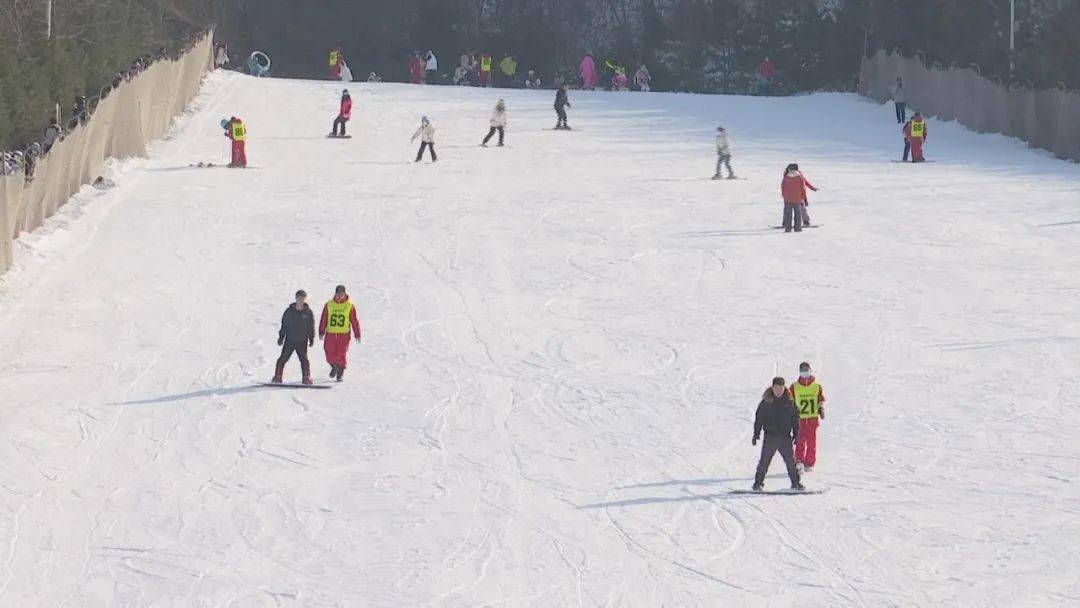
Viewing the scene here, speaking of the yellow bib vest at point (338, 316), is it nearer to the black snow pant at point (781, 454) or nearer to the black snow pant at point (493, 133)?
the black snow pant at point (781, 454)

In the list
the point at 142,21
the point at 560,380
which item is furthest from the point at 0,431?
the point at 142,21

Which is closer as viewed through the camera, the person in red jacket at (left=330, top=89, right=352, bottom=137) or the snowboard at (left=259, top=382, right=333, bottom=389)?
the snowboard at (left=259, top=382, right=333, bottom=389)

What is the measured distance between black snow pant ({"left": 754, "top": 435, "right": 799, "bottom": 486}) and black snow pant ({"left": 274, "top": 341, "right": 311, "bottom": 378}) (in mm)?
5713

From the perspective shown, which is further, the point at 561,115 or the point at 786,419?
the point at 561,115

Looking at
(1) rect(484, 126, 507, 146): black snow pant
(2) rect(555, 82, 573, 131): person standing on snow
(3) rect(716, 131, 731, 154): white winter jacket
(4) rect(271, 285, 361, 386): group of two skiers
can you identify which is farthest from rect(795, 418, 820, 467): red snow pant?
(2) rect(555, 82, 573, 131): person standing on snow

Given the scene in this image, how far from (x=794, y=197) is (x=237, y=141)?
11849 millimetres

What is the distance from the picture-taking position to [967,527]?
1412cm

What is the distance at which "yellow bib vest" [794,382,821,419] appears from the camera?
15406mm

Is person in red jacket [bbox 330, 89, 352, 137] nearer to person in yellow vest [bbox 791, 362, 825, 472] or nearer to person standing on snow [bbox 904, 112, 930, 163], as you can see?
person standing on snow [bbox 904, 112, 930, 163]

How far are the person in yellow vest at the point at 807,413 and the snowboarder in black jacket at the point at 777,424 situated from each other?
41 cm

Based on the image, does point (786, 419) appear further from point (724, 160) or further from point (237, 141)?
point (237, 141)

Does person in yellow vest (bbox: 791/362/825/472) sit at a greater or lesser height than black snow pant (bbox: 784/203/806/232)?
lesser

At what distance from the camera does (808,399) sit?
15.4 m

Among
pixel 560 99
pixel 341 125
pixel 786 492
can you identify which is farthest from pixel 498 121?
pixel 786 492
